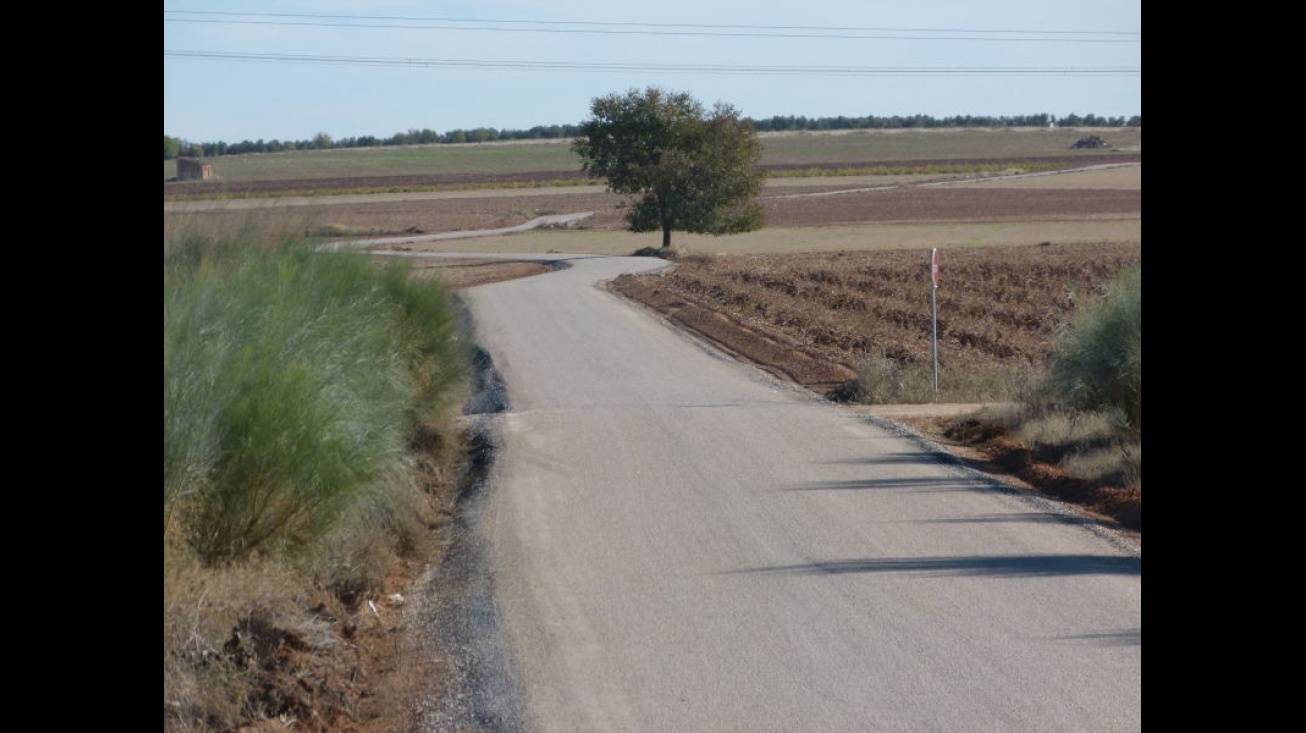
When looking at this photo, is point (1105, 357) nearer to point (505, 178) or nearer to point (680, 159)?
point (680, 159)

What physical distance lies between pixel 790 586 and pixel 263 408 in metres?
3.75

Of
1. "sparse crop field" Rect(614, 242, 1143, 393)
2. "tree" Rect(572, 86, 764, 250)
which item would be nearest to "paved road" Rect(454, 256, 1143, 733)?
"sparse crop field" Rect(614, 242, 1143, 393)

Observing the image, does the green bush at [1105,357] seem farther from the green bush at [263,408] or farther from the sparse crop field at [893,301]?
the green bush at [263,408]

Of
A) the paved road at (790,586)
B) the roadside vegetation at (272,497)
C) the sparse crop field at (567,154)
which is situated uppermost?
the sparse crop field at (567,154)

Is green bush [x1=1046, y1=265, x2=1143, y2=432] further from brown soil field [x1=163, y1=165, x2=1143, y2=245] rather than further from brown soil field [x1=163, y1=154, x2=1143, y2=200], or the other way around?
brown soil field [x1=163, y1=154, x2=1143, y2=200]

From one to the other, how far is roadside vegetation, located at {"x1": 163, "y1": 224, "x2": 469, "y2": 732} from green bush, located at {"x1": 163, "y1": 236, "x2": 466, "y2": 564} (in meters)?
0.01

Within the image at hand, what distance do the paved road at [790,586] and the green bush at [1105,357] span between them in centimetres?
197

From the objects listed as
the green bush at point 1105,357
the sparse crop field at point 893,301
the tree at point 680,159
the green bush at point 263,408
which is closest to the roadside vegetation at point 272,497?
the green bush at point 263,408

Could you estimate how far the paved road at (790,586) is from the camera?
284 inches
